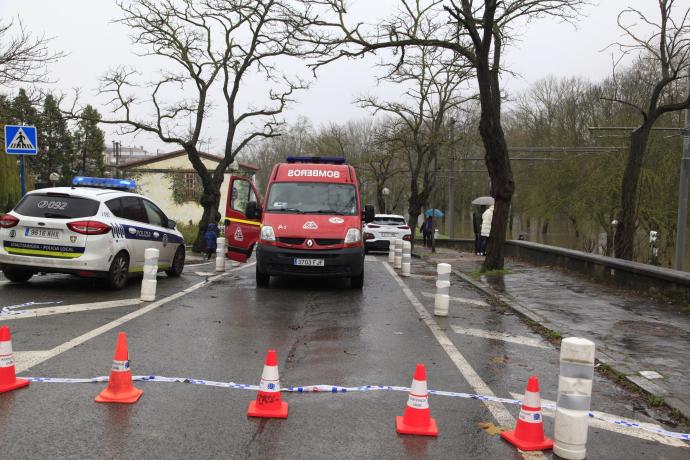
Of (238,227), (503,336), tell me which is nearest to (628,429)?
(503,336)

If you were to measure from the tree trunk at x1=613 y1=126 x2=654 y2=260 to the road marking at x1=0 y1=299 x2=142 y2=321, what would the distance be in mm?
13011

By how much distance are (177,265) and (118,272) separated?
289cm

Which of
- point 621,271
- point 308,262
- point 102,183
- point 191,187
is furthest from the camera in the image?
point 191,187

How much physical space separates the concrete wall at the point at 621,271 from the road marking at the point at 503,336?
431cm

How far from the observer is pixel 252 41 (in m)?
22.2

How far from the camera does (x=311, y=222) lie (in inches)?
444

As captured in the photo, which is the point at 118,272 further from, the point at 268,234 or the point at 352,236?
the point at 352,236

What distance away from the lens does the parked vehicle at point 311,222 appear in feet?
36.1

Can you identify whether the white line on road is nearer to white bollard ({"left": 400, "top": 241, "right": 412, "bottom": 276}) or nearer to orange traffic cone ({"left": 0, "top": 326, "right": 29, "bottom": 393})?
orange traffic cone ({"left": 0, "top": 326, "right": 29, "bottom": 393})

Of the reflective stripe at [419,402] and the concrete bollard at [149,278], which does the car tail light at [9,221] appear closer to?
the concrete bollard at [149,278]

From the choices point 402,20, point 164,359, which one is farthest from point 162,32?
point 164,359

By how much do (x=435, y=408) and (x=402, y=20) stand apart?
12.7 meters

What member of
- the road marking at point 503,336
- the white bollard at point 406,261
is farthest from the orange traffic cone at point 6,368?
the white bollard at point 406,261

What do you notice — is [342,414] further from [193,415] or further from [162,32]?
[162,32]
